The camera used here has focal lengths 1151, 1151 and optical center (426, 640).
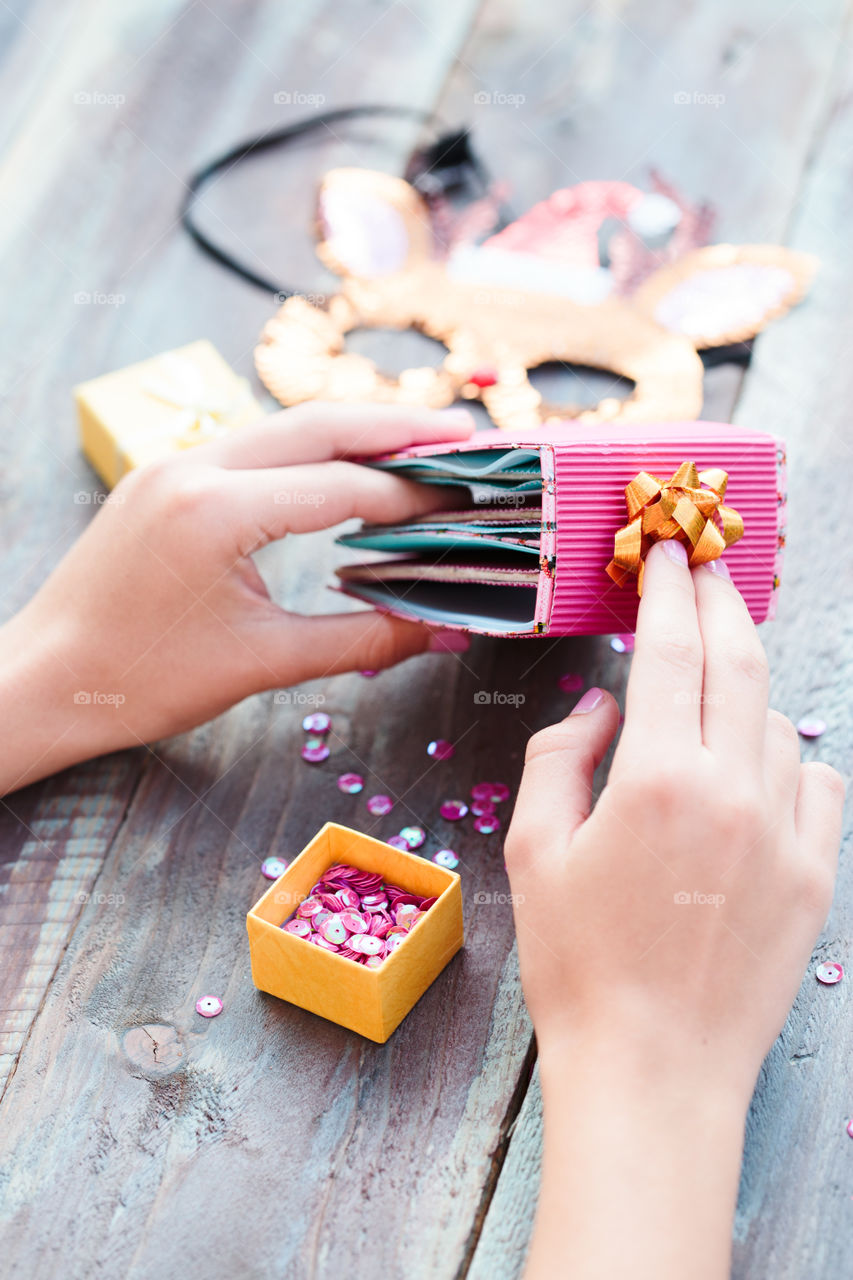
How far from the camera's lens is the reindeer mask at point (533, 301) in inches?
51.2

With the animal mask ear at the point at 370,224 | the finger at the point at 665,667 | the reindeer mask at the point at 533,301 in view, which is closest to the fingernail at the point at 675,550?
the finger at the point at 665,667

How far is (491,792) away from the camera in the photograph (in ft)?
3.20

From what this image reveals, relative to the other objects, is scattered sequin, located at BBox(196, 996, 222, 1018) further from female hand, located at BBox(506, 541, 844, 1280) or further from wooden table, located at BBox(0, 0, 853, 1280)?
female hand, located at BBox(506, 541, 844, 1280)

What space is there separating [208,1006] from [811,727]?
0.56m

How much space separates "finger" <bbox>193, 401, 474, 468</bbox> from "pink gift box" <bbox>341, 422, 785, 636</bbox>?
0.16 ft

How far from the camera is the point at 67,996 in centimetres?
85

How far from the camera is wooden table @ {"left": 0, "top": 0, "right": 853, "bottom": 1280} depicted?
0.74 meters

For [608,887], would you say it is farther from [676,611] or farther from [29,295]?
[29,295]

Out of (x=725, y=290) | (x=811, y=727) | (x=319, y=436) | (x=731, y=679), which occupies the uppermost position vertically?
(x=319, y=436)

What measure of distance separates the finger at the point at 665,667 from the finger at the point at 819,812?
12 centimetres

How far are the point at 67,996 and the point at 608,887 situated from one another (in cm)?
41

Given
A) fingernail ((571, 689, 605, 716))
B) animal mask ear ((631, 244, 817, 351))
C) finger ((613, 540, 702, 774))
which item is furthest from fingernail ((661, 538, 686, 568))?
animal mask ear ((631, 244, 817, 351))

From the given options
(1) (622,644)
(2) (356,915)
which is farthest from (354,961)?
(1) (622,644)

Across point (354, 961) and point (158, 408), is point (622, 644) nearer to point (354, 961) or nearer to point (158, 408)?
point (354, 961)
